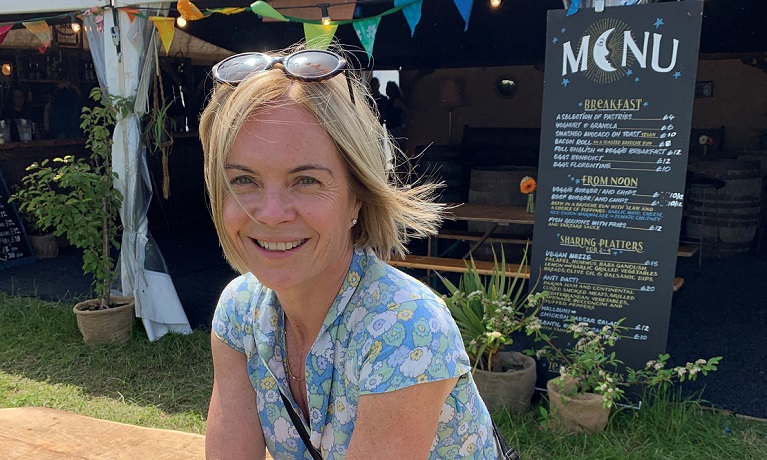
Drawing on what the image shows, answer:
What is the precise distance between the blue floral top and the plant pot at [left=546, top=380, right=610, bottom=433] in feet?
5.93

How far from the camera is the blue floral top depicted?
3.23 ft

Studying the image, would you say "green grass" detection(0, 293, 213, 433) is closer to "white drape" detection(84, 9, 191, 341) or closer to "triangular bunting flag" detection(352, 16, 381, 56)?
"white drape" detection(84, 9, 191, 341)

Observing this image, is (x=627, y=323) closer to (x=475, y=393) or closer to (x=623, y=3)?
(x=623, y=3)

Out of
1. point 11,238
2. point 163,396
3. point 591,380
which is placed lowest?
point 163,396

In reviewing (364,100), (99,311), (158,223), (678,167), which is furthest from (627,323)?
(158,223)

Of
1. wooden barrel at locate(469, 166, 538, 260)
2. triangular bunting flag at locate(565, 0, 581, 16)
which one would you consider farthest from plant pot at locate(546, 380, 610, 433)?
wooden barrel at locate(469, 166, 538, 260)

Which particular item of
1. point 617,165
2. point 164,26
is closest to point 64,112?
point 164,26

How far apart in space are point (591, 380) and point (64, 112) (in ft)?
23.5

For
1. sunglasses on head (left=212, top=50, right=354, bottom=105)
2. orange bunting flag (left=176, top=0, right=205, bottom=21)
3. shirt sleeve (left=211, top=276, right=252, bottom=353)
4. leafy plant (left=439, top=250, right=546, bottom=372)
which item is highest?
orange bunting flag (left=176, top=0, right=205, bottom=21)

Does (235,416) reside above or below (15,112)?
below

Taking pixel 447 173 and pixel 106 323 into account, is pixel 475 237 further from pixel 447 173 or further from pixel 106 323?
pixel 106 323

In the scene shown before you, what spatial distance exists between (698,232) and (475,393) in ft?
20.7

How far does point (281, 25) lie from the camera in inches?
264

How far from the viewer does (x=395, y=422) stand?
0.96 m
